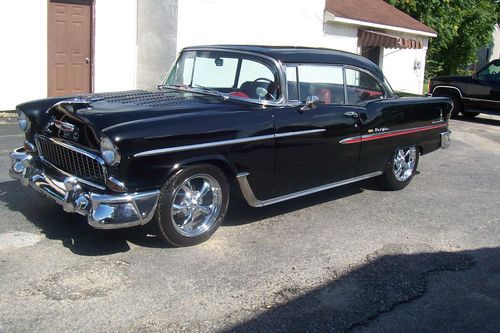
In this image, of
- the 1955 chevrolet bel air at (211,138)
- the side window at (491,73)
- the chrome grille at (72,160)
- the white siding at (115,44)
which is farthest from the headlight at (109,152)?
the side window at (491,73)

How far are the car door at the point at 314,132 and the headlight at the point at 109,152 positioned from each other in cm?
150

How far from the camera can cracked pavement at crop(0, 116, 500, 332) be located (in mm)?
3467

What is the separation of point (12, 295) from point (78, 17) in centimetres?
904

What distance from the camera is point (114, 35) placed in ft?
39.5

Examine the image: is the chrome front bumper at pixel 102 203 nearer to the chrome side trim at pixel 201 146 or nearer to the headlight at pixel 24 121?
the chrome side trim at pixel 201 146

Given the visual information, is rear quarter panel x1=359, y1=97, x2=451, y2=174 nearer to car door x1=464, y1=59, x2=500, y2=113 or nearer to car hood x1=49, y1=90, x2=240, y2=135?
car hood x1=49, y1=90, x2=240, y2=135

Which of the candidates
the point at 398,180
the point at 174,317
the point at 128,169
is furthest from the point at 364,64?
the point at 174,317

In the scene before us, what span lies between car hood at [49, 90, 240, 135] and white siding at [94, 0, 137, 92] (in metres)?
7.00

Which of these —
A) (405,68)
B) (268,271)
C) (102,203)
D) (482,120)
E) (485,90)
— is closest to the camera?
(102,203)

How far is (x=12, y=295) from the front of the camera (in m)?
3.59

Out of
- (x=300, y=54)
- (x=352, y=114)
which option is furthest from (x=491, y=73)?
(x=300, y=54)

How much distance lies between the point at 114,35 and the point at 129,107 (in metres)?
8.12

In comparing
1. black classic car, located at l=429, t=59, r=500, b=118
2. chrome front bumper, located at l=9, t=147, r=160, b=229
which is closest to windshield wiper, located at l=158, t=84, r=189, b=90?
chrome front bumper, located at l=9, t=147, r=160, b=229

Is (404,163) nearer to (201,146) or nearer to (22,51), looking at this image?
(201,146)
